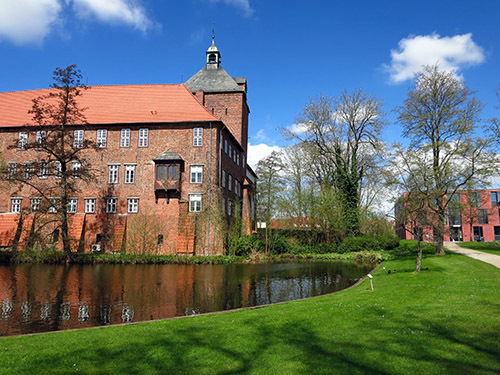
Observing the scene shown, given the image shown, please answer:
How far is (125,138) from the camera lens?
31.3m

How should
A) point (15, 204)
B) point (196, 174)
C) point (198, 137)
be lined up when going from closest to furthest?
point (196, 174)
point (198, 137)
point (15, 204)

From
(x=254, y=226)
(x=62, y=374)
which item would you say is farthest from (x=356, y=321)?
(x=254, y=226)

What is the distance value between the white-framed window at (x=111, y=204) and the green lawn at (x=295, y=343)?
955 inches

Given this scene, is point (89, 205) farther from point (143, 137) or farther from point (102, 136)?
point (143, 137)

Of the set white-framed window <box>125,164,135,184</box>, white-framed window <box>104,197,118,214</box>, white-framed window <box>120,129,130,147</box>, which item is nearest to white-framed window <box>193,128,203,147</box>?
white-framed window <box>125,164,135,184</box>

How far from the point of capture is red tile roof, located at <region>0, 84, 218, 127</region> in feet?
103

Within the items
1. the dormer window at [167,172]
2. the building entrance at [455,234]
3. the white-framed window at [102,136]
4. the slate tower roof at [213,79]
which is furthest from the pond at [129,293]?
the slate tower roof at [213,79]

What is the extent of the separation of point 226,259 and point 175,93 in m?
17.2

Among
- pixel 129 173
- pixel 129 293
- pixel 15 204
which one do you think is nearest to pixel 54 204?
pixel 129 173

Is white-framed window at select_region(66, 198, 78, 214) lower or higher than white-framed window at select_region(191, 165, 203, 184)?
lower

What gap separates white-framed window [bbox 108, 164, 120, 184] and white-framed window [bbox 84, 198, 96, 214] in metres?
2.27

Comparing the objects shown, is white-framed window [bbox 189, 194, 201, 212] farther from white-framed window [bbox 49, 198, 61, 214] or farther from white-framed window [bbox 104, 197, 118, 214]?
white-framed window [bbox 49, 198, 61, 214]

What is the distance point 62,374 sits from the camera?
15.9 ft

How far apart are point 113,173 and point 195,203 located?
8016 mm
